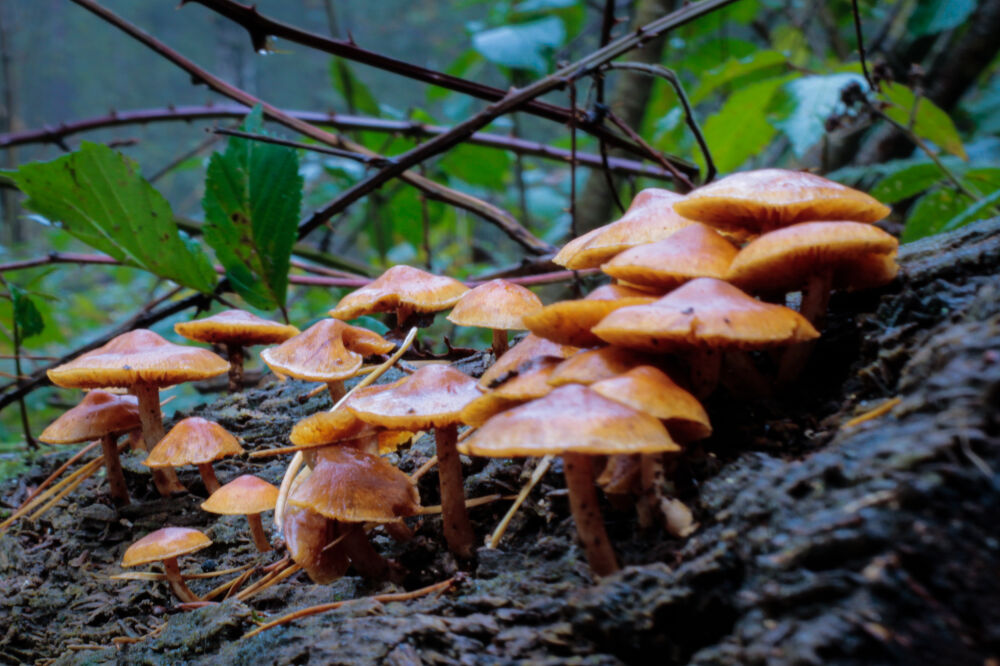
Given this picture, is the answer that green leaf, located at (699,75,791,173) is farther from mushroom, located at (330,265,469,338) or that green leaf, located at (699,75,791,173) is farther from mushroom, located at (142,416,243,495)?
mushroom, located at (142,416,243,495)

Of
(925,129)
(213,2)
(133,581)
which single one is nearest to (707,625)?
(133,581)

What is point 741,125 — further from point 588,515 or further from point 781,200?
point 588,515

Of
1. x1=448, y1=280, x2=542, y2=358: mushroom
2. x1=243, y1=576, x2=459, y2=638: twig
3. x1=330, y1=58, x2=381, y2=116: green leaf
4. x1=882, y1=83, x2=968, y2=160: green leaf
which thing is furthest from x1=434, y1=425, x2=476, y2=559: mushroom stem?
x1=330, y1=58, x2=381, y2=116: green leaf

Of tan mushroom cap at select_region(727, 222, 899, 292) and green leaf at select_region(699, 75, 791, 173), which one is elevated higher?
green leaf at select_region(699, 75, 791, 173)

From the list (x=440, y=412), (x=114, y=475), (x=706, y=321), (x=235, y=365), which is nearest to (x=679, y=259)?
(x=706, y=321)

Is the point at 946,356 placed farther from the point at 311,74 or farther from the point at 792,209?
the point at 311,74

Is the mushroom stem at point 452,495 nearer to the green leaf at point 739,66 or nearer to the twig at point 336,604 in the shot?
the twig at point 336,604
